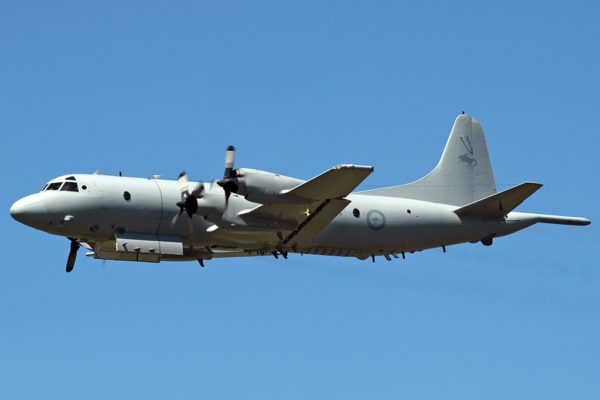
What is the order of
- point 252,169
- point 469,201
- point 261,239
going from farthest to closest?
1. point 469,201
2. point 261,239
3. point 252,169

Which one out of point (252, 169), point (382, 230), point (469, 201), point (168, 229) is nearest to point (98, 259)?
point (168, 229)

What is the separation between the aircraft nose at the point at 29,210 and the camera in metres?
32.2

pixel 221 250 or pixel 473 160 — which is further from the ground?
pixel 473 160

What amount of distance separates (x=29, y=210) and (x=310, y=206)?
6.90 m

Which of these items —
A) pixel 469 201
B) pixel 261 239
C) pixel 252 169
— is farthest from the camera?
pixel 469 201

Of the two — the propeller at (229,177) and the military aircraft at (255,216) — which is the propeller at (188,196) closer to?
the military aircraft at (255,216)

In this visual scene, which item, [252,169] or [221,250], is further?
[221,250]

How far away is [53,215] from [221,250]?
4923 mm

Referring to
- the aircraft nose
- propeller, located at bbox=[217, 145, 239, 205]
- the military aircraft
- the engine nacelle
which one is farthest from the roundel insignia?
the aircraft nose

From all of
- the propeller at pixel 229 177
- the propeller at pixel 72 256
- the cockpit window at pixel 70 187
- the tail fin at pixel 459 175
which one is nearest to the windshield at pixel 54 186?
the cockpit window at pixel 70 187

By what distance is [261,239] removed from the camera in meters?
33.8

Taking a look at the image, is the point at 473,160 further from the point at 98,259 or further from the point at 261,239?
the point at 98,259

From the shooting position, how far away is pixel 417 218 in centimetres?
3531

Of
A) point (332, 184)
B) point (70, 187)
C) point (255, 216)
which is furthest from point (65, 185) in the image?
point (332, 184)
